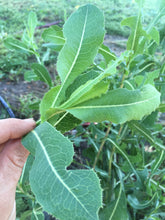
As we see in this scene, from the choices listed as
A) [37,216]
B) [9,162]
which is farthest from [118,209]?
[9,162]

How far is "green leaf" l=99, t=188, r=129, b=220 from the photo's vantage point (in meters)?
0.88

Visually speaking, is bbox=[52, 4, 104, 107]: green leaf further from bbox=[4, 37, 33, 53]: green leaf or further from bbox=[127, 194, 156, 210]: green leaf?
bbox=[127, 194, 156, 210]: green leaf

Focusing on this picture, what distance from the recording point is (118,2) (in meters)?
3.20

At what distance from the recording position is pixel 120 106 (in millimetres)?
413

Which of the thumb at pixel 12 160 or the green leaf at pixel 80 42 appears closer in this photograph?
the green leaf at pixel 80 42

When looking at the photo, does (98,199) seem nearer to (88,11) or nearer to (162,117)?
(88,11)

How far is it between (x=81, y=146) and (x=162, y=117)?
2.43 feet

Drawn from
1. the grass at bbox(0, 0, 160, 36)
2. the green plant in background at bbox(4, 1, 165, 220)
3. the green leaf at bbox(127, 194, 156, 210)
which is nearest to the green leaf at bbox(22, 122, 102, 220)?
the green plant in background at bbox(4, 1, 165, 220)

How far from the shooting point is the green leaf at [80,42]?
48 cm

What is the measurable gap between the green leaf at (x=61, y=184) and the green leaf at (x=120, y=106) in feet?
0.24

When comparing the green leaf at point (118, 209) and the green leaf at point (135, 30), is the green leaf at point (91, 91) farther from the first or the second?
the green leaf at point (118, 209)

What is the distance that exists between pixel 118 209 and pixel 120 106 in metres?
0.63

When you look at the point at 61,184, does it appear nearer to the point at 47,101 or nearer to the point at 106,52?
the point at 47,101

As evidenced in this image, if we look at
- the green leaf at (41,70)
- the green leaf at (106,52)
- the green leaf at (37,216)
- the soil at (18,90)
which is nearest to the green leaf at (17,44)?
the green leaf at (41,70)
